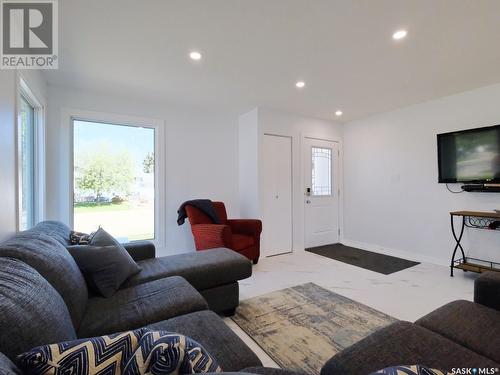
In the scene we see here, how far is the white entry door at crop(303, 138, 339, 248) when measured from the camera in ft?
14.3

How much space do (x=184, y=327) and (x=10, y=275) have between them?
2.36 feet

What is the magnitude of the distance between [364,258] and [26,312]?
394 centimetres

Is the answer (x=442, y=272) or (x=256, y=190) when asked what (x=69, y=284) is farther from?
(x=442, y=272)

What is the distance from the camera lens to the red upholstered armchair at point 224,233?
302 centimetres

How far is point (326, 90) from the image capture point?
3.17m

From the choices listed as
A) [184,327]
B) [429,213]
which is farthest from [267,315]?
[429,213]

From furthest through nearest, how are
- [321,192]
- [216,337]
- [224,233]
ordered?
1. [321,192]
2. [224,233]
3. [216,337]

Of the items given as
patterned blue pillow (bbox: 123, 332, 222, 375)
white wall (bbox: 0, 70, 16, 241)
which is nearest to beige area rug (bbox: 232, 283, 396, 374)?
patterned blue pillow (bbox: 123, 332, 222, 375)

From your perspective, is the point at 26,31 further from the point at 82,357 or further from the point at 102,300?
the point at 82,357

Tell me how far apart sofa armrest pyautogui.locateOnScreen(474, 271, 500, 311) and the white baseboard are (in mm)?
2483

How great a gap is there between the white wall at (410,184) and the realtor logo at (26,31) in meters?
4.37

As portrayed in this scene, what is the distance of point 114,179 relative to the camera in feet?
11.0

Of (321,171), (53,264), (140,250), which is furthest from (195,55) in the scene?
(321,171)

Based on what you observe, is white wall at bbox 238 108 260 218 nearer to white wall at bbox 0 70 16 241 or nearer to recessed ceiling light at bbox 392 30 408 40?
recessed ceiling light at bbox 392 30 408 40
